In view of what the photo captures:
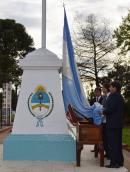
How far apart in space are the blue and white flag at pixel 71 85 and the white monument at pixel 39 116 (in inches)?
9.0

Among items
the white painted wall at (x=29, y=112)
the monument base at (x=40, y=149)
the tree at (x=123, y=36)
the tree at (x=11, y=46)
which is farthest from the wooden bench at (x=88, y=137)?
the tree at (x=123, y=36)

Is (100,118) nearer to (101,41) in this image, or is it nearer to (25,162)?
(25,162)

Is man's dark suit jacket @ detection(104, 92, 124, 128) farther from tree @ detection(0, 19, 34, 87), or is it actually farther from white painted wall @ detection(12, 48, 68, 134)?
tree @ detection(0, 19, 34, 87)

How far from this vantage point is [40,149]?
35.4 feet

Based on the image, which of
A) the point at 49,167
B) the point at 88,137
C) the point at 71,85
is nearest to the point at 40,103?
the point at 71,85

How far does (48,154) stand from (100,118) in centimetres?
142

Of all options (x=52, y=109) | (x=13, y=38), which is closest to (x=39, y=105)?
(x=52, y=109)

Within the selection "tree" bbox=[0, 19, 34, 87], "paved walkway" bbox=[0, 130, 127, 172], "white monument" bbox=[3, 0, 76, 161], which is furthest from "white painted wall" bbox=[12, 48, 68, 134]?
"tree" bbox=[0, 19, 34, 87]

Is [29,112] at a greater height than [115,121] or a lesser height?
greater

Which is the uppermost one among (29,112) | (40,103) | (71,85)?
(71,85)

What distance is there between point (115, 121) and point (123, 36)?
36.2 metres

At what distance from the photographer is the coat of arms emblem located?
1116 cm

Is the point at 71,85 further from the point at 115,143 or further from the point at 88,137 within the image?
the point at 115,143

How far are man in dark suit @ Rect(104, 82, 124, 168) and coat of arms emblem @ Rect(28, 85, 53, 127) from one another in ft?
5.13
